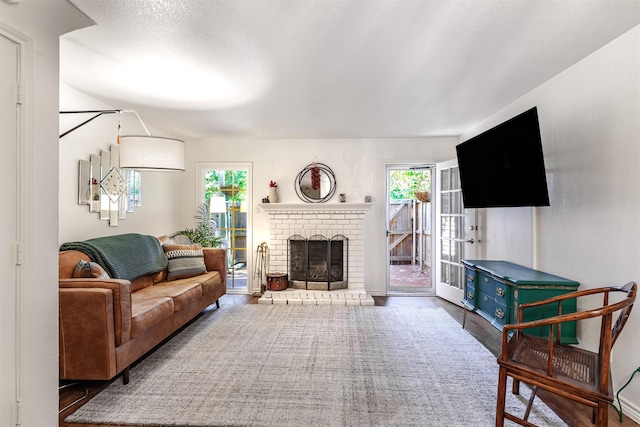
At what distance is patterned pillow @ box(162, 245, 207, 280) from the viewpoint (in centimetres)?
371

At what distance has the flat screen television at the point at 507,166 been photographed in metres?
2.42

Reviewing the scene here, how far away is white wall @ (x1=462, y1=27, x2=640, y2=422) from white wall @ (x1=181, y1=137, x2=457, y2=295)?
6.75 ft

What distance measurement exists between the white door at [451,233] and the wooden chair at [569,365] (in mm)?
2404

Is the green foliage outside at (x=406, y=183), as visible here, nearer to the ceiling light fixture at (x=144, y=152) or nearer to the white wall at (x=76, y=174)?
the white wall at (x=76, y=174)

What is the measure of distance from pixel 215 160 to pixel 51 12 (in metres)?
3.48

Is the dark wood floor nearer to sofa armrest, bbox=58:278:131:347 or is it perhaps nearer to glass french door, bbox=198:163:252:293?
sofa armrest, bbox=58:278:131:347

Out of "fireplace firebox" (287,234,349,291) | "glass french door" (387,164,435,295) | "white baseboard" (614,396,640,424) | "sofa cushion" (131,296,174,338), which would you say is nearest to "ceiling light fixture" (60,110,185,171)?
"sofa cushion" (131,296,174,338)

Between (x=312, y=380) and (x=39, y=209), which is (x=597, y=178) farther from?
(x=39, y=209)

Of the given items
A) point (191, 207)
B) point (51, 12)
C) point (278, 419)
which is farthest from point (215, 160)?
point (278, 419)

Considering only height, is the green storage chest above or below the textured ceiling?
below

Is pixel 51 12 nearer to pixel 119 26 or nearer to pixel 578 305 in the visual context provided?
pixel 119 26

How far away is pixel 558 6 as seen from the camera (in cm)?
175

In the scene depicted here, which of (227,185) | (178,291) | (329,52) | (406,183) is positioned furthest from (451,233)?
(178,291)

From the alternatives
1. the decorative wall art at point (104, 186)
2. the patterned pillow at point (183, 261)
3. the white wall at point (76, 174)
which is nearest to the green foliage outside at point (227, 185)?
the white wall at point (76, 174)
